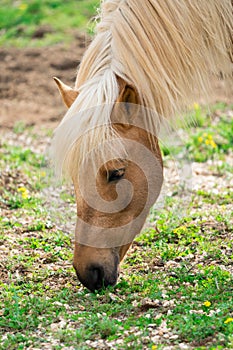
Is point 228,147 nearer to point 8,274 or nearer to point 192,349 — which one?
point 8,274

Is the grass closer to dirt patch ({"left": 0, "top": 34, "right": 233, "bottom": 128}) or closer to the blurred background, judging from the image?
dirt patch ({"left": 0, "top": 34, "right": 233, "bottom": 128})

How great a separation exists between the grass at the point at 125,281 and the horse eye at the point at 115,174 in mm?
697

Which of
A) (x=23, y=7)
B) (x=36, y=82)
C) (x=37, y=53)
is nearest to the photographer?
(x=36, y=82)

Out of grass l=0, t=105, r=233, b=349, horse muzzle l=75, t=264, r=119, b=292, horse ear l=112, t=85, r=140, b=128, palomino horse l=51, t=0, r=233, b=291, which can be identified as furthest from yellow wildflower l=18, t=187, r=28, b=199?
horse ear l=112, t=85, r=140, b=128

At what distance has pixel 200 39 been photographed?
14.2ft

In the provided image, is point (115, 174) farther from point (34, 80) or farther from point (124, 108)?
point (34, 80)

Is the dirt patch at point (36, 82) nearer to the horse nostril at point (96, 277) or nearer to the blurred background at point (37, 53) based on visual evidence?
the blurred background at point (37, 53)

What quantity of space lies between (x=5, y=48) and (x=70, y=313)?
23.8ft

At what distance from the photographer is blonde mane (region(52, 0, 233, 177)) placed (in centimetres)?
396

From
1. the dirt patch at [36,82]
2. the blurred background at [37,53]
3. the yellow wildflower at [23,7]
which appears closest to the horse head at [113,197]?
the blurred background at [37,53]

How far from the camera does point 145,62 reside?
410 cm

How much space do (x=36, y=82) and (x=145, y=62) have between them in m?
5.53

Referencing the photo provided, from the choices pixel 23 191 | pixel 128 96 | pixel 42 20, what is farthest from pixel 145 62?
pixel 42 20

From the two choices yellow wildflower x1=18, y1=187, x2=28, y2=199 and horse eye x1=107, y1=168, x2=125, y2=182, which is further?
yellow wildflower x1=18, y1=187, x2=28, y2=199
